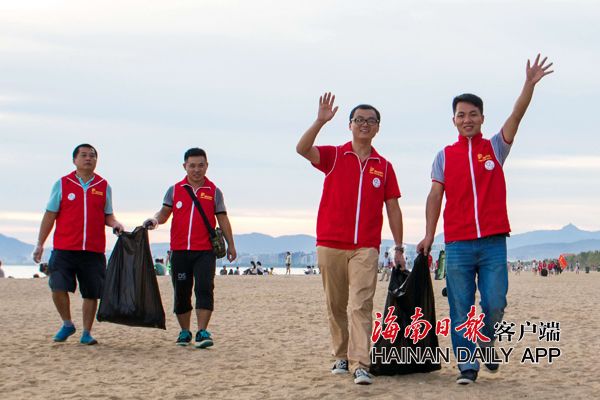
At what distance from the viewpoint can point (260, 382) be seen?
19.9 ft

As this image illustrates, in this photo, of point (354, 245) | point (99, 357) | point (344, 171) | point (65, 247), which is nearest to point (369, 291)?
point (354, 245)

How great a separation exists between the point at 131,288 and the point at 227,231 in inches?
43.7

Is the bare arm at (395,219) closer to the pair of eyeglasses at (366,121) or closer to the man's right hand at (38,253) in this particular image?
the pair of eyeglasses at (366,121)

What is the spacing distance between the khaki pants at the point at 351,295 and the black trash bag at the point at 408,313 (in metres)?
0.18

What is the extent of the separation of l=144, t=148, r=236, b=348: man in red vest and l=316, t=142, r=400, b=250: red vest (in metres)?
2.06

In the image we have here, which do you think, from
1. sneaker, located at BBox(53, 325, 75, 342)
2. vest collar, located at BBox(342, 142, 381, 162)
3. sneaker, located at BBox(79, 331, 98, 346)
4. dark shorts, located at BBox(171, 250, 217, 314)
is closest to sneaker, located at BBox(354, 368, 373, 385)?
vest collar, located at BBox(342, 142, 381, 162)

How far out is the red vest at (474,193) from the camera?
18.4 feet

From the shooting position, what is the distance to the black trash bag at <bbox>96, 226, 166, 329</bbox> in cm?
774

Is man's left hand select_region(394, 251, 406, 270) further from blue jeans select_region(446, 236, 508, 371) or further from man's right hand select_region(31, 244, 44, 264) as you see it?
man's right hand select_region(31, 244, 44, 264)

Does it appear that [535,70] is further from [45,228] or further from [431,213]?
[45,228]


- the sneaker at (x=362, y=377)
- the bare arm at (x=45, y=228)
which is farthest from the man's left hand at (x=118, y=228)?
the sneaker at (x=362, y=377)

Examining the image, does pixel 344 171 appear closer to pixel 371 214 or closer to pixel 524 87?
pixel 371 214

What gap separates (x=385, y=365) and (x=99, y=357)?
2843 millimetres

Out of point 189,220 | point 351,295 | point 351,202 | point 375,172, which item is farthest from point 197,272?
point 375,172
